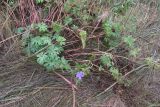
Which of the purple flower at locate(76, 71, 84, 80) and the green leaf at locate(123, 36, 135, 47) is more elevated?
the green leaf at locate(123, 36, 135, 47)

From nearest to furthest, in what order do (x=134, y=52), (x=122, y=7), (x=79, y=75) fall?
1. (x=79, y=75)
2. (x=134, y=52)
3. (x=122, y=7)

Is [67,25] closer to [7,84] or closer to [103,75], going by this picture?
[103,75]

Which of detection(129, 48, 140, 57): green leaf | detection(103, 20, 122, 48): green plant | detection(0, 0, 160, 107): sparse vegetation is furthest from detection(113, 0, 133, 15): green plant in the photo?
detection(129, 48, 140, 57): green leaf

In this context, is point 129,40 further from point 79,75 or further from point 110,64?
point 79,75

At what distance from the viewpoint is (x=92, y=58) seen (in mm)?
2352

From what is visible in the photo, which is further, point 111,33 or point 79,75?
point 111,33

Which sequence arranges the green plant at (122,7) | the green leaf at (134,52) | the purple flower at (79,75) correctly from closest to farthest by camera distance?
the purple flower at (79,75), the green leaf at (134,52), the green plant at (122,7)

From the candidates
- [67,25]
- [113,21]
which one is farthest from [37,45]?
[113,21]

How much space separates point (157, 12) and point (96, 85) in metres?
1.19

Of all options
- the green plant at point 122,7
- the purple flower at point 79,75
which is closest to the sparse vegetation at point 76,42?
the purple flower at point 79,75

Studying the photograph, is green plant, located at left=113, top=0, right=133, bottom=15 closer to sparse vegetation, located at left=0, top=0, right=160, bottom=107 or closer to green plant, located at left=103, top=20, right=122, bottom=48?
sparse vegetation, located at left=0, top=0, right=160, bottom=107

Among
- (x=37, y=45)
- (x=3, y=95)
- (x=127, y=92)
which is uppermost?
(x=37, y=45)

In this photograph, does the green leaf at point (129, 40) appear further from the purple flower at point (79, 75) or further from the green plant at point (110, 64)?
the purple flower at point (79, 75)

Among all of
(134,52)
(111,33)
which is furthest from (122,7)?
(134,52)
